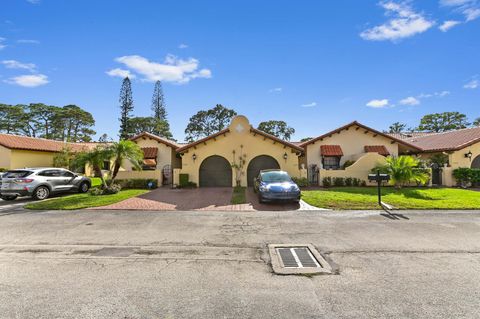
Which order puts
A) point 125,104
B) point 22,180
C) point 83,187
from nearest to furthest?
1. point 22,180
2. point 83,187
3. point 125,104

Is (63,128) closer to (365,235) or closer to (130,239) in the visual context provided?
(130,239)

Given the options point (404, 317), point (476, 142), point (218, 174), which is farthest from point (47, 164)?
point (476, 142)

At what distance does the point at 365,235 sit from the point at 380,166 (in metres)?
11.5

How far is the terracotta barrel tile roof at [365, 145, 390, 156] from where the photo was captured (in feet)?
68.6

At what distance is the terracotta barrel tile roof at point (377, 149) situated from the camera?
2092 cm

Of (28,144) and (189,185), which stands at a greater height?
(28,144)

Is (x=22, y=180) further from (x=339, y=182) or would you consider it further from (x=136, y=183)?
(x=339, y=182)

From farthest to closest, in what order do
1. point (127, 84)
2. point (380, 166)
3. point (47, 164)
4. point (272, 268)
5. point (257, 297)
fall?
1. point (127, 84)
2. point (47, 164)
3. point (380, 166)
4. point (272, 268)
5. point (257, 297)

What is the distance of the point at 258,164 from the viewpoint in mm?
19797

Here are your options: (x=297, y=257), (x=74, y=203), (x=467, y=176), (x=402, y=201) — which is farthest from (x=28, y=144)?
(x=467, y=176)

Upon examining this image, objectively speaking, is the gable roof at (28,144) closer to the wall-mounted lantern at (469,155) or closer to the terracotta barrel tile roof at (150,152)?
Result: the terracotta barrel tile roof at (150,152)

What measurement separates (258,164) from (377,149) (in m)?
10.3

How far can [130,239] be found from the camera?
23.9 ft

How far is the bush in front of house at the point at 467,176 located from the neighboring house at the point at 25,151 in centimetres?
2966
